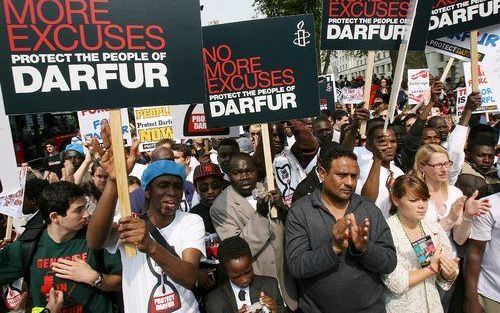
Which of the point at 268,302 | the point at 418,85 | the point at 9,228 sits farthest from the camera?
the point at 418,85

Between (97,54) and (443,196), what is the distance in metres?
2.71

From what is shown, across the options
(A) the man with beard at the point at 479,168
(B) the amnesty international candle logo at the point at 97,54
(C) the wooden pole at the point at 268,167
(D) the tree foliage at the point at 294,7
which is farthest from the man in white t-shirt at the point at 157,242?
(D) the tree foliage at the point at 294,7

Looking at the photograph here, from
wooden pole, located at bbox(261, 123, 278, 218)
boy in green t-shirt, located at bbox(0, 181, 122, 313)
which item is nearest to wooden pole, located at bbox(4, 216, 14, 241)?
boy in green t-shirt, located at bbox(0, 181, 122, 313)

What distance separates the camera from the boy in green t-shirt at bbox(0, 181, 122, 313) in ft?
10.0

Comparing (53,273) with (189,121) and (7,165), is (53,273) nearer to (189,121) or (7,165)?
(7,165)

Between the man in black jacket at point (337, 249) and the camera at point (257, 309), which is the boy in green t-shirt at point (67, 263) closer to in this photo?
the camera at point (257, 309)

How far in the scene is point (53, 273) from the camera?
3.08 metres

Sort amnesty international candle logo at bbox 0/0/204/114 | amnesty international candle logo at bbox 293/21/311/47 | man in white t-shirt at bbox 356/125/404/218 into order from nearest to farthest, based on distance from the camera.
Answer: amnesty international candle logo at bbox 0/0/204/114
man in white t-shirt at bbox 356/125/404/218
amnesty international candle logo at bbox 293/21/311/47

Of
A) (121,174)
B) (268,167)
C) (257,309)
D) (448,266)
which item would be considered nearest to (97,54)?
(121,174)

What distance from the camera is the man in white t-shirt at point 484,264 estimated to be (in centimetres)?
341

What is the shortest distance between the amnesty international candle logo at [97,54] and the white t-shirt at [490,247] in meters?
2.14

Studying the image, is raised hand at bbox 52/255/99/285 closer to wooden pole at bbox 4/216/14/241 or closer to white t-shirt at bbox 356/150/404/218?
wooden pole at bbox 4/216/14/241

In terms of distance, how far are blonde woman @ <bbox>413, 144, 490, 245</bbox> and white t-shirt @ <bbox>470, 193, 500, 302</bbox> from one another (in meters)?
0.09

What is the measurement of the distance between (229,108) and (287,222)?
4.41 feet
